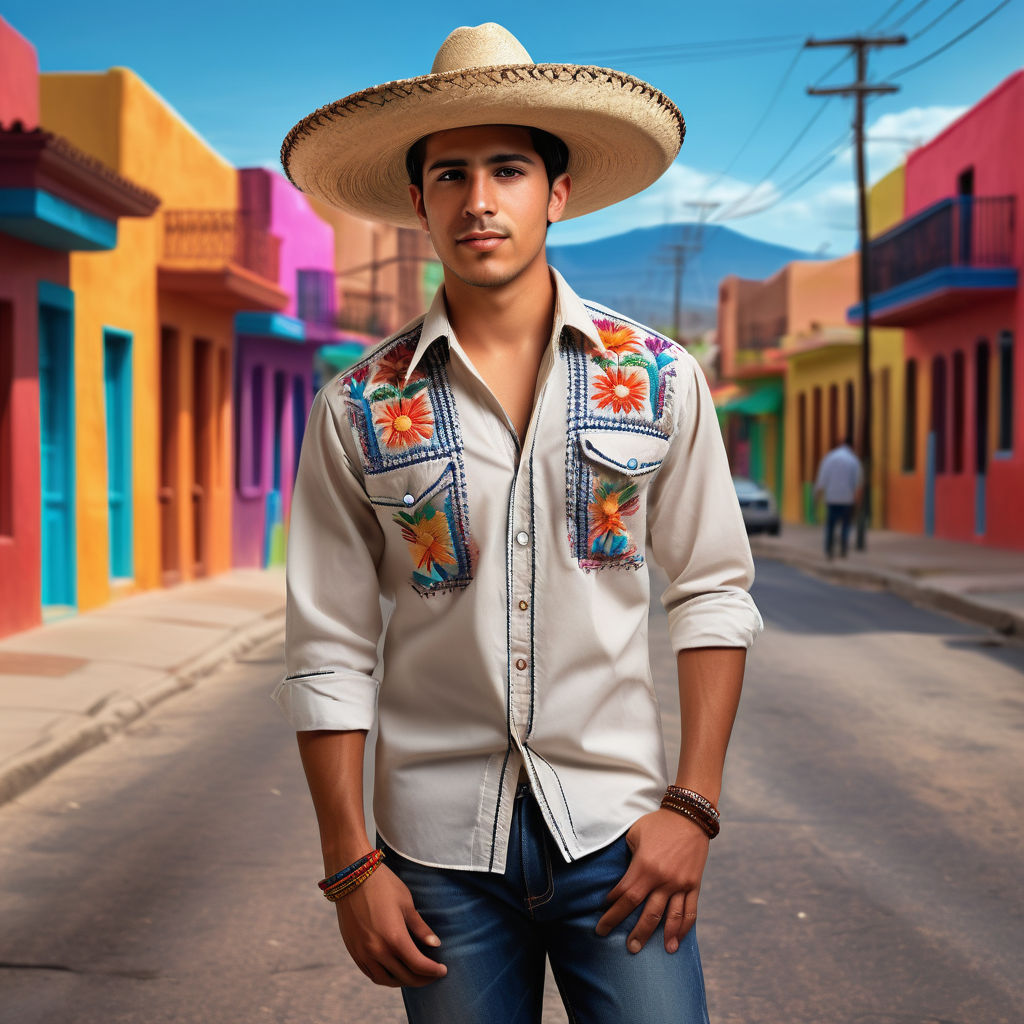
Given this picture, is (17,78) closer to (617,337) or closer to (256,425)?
(256,425)

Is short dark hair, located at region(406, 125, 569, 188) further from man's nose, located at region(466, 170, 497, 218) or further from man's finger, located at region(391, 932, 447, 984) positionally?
man's finger, located at region(391, 932, 447, 984)

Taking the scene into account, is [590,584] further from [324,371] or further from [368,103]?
[324,371]

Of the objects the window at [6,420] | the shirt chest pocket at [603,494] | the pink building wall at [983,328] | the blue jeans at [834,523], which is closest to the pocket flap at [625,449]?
the shirt chest pocket at [603,494]

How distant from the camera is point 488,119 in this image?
2.17 meters

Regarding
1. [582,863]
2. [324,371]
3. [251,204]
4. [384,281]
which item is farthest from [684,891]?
[384,281]

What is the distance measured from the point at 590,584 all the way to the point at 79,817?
484 cm

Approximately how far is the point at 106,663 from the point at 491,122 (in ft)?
29.6

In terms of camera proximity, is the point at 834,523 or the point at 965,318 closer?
the point at 834,523

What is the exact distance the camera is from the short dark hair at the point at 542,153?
2.28m

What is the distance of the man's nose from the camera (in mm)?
Result: 2146

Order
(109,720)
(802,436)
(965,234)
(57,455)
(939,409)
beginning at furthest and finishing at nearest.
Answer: (802,436) < (939,409) < (965,234) < (57,455) < (109,720)

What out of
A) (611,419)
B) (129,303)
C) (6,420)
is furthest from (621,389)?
(129,303)

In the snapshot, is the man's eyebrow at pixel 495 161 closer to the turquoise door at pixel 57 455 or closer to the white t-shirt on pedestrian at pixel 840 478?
the turquoise door at pixel 57 455

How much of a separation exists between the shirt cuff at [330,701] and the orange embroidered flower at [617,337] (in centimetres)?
62
